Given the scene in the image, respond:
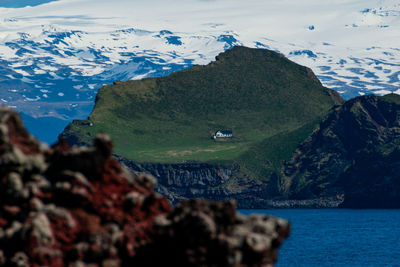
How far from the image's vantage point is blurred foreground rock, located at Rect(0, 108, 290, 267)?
3095 cm

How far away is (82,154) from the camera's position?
3256cm

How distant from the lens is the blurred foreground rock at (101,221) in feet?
102

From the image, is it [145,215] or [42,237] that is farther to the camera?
[145,215]

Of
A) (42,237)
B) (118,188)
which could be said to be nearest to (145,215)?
(118,188)

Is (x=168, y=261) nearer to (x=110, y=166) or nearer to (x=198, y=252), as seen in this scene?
(x=198, y=252)

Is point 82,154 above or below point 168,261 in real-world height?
above

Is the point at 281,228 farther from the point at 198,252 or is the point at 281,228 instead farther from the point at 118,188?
the point at 118,188

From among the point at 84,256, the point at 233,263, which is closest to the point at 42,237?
the point at 84,256

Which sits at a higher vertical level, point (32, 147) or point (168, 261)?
point (32, 147)

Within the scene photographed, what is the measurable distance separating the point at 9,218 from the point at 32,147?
9.77 feet

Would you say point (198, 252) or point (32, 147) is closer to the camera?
point (198, 252)

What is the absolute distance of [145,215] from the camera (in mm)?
33156

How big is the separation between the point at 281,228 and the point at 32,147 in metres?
8.92

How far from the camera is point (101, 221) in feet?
107
